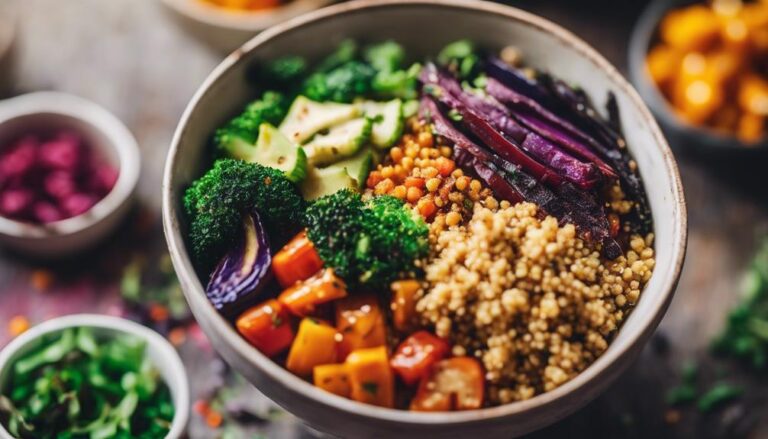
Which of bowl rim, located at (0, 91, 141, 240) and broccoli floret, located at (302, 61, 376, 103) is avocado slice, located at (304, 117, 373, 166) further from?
bowl rim, located at (0, 91, 141, 240)

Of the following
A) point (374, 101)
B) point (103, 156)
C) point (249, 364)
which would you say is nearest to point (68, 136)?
point (103, 156)

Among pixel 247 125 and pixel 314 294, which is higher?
pixel 247 125

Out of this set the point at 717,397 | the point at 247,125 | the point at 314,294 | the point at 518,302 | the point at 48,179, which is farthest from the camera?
the point at 48,179

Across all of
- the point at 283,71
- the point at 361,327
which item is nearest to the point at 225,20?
the point at 283,71

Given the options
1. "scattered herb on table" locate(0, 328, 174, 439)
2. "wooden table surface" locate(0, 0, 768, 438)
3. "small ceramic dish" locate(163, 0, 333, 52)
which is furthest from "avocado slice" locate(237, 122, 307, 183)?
"small ceramic dish" locate(163, 0, 333, 52)

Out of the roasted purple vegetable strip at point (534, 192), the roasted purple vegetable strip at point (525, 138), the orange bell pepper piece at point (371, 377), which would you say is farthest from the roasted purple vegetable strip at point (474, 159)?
the orange bell pepper piece at point (371, 377)

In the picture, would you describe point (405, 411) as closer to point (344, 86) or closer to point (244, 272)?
point (244, 272)

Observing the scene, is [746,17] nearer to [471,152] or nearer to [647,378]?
[647,378]
